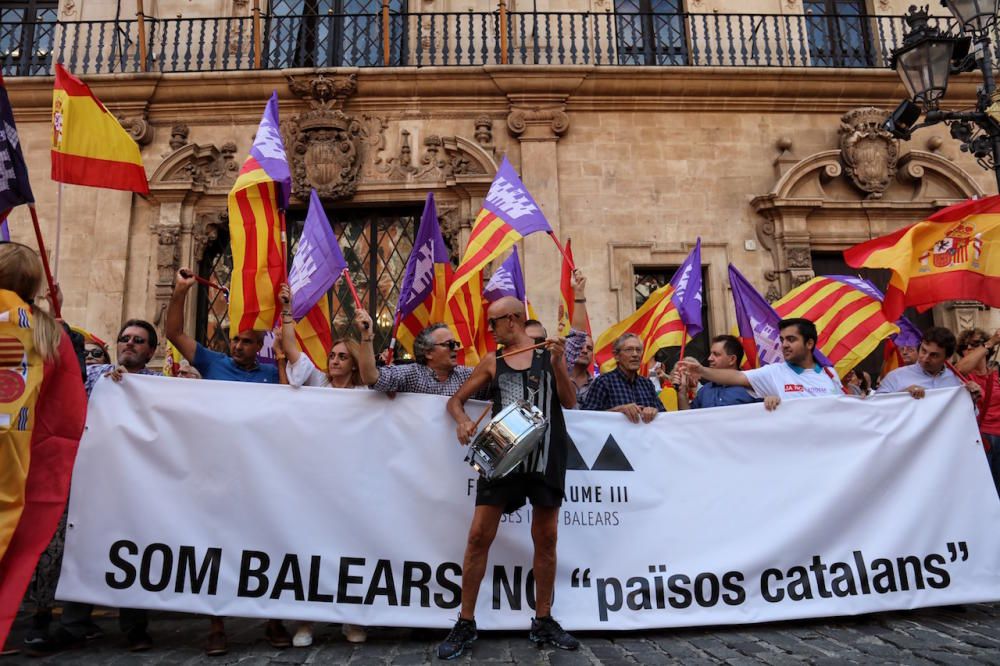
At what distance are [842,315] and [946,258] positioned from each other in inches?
63.2

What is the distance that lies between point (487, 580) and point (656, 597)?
96 centimetres

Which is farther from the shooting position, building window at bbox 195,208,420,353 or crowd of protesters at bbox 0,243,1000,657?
building window at bbox 195,208,420,353

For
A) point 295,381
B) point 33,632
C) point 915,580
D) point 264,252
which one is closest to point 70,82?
point 264,252

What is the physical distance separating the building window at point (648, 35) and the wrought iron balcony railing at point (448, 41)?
2cm

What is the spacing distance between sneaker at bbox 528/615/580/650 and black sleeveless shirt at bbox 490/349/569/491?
0.70 m

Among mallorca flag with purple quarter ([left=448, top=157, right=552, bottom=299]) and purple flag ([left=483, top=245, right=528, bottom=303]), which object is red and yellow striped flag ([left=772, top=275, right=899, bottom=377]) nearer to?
purple flag ([left=483, top=245, right=528, bottom=303])

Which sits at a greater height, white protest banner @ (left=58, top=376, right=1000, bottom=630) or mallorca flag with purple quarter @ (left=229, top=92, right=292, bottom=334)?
mallorca flag with purple quarter @ (left=229, top=92, right=292, bottom=334)

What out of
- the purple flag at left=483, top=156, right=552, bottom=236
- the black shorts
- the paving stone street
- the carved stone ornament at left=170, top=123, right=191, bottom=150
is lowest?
the paving stone street

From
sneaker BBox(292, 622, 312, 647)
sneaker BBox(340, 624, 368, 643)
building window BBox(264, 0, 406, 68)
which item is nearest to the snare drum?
sneaker BBox(340, 624, 368, 643)

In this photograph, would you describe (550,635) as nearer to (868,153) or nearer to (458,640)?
(458,640)

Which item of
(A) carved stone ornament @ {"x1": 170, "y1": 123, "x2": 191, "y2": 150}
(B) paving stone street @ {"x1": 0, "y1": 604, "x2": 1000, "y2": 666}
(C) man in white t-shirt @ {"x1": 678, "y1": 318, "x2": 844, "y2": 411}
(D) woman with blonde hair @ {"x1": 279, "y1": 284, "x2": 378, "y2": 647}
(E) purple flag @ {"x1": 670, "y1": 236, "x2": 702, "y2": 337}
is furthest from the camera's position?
(A) carved stone ornament @ {"x1": 170, "y1": 123, "x2": 191, "y2": 150}

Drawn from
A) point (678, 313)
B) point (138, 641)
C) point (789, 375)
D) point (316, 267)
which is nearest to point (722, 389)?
point (789, 375)

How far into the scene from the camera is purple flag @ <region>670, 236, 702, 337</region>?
6.91 meters

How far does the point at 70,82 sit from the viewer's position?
5148mm
